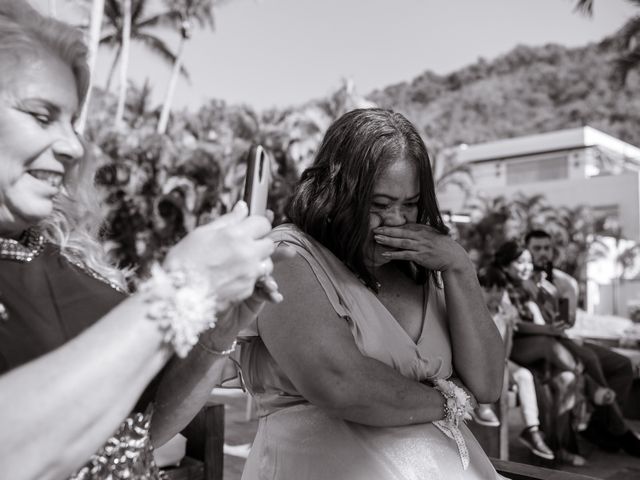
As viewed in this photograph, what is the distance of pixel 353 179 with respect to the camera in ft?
5.70

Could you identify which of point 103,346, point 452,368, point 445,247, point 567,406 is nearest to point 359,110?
point 445,247

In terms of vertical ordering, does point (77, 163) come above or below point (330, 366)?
above

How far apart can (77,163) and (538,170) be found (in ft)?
111

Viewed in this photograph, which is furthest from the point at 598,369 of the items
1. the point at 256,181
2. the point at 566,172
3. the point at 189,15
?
the point at 566,172

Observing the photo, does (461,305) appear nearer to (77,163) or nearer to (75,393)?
(77,163)

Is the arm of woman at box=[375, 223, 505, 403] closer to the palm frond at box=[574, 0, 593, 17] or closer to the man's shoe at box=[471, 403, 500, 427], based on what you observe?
the man's shoe at box=[471, 403, 500, 427]

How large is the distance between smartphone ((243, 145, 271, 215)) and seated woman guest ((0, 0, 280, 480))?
3 centimetres

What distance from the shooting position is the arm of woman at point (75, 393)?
2.33 ft

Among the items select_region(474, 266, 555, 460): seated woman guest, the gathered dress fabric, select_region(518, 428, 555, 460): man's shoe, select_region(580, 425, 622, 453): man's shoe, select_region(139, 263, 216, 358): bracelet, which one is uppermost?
select_region(139, 263, 216, 358): bracelet

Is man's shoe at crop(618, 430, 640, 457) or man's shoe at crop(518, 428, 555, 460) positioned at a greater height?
man's shoe at crop(518, 428, 555, 460)

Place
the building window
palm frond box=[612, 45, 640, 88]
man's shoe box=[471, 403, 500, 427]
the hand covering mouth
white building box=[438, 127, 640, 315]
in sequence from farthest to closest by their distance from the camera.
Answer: the building window, white building box=[438, 127, 640, 315], palm frond box=[612, 45, 640, 88], man's shoe box=[471, 403, 500, 427], the hand covering mouth

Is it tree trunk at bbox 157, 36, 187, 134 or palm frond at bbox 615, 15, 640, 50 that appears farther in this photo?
tree trunk at bbox 157, 36, 187, 134

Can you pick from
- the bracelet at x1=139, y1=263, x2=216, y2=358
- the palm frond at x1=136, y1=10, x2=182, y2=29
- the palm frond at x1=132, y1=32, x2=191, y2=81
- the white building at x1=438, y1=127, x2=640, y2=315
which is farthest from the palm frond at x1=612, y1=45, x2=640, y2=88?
the palm frond at x1=132, y1=32, x2=191, y2=81

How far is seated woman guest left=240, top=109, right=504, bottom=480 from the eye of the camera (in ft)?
4.99
